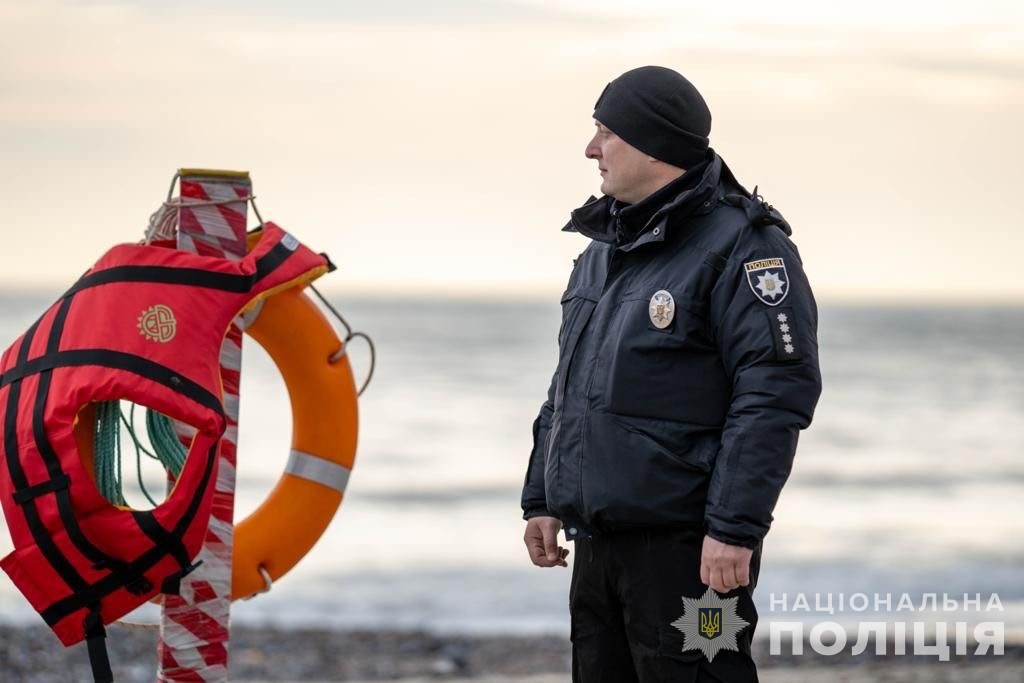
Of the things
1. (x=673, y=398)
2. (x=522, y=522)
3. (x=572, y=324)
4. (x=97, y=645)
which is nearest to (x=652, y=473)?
(x=673, y=398)

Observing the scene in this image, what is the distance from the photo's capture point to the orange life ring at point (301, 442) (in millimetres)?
3469

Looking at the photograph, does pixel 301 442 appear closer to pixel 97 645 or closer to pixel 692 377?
pixel 97 645

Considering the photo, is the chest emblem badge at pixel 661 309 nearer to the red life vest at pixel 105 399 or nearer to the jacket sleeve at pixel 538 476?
the jacket sleeve at pixel 538 476

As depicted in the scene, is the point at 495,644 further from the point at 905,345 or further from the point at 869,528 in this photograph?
the point at 905,345

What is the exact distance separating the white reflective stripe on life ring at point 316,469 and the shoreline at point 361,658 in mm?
1502

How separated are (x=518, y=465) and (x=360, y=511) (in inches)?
147

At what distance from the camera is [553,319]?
2272 inches

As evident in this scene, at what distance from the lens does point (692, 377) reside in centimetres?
236

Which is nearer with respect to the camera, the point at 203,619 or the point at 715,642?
the point at 715,642

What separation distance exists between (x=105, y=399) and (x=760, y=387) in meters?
1.30

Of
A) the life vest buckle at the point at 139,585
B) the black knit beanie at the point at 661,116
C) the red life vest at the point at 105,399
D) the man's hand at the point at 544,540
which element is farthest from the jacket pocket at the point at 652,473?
the life vest buckle at the point at 139,585

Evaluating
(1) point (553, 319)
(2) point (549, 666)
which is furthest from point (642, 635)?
(1) point (553, 319)

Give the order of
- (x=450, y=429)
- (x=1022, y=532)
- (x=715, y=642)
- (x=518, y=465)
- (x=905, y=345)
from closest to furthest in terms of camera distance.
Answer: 1. (x=715, y=642)
2. (x=1022, y=532)
3. (x=518, y=465)
4. (x=450, y=429)
5. (x=905, y=345)

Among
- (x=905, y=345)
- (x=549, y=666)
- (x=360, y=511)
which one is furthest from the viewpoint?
(x=905, y=345)
